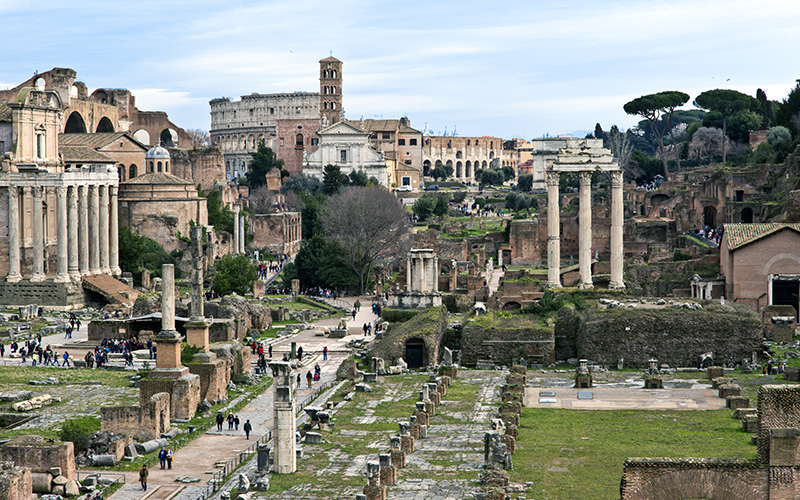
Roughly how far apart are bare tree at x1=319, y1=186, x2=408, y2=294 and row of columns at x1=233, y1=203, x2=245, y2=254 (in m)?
5.60

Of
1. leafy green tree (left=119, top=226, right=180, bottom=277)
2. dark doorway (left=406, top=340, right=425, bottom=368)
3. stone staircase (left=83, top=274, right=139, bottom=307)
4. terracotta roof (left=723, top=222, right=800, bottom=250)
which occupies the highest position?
terracotta roof (left=723, top=222, right=800, bottom=250)

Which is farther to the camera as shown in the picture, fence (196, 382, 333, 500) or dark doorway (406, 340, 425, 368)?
dark doorway (406, 340, 425, 368)

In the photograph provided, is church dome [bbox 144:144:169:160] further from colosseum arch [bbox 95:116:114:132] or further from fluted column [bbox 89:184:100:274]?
fluted column [bbox 89:184:100:274]

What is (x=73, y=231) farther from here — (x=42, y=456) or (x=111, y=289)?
Answer: (x=42, y=456)

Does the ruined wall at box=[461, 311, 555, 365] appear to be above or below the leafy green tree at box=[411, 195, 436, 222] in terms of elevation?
below

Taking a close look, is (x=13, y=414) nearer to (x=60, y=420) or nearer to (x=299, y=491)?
(x=60, y=420)

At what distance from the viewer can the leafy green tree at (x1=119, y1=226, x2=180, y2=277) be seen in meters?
67.4

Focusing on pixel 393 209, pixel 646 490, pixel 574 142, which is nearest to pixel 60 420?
pixel 646 490

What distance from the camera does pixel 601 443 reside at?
28.2 m

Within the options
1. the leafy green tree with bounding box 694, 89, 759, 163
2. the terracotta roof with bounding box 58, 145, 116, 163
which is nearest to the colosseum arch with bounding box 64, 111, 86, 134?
the terracotta roof with bounding box 58, 145, 116, 163

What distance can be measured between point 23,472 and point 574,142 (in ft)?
107

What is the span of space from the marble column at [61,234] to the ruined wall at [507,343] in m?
26.0

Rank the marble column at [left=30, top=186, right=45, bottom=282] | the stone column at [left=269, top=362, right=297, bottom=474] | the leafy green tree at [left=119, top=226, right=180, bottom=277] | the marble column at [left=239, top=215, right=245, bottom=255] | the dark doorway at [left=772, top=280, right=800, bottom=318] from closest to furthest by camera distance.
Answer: the stone column at [left=269, top=362, right=297, bottom=474], the dark doorway at [left=772, top=280, right=800, bottom=318], the marble column at [left=30, top=186, right=45, bottom=282], the leafy green tree at [left=119, top=226, right=180, bottom=277], the marble column at [left=239, top=215, right=245, bottom=255]

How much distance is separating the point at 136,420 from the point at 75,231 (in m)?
31.6
